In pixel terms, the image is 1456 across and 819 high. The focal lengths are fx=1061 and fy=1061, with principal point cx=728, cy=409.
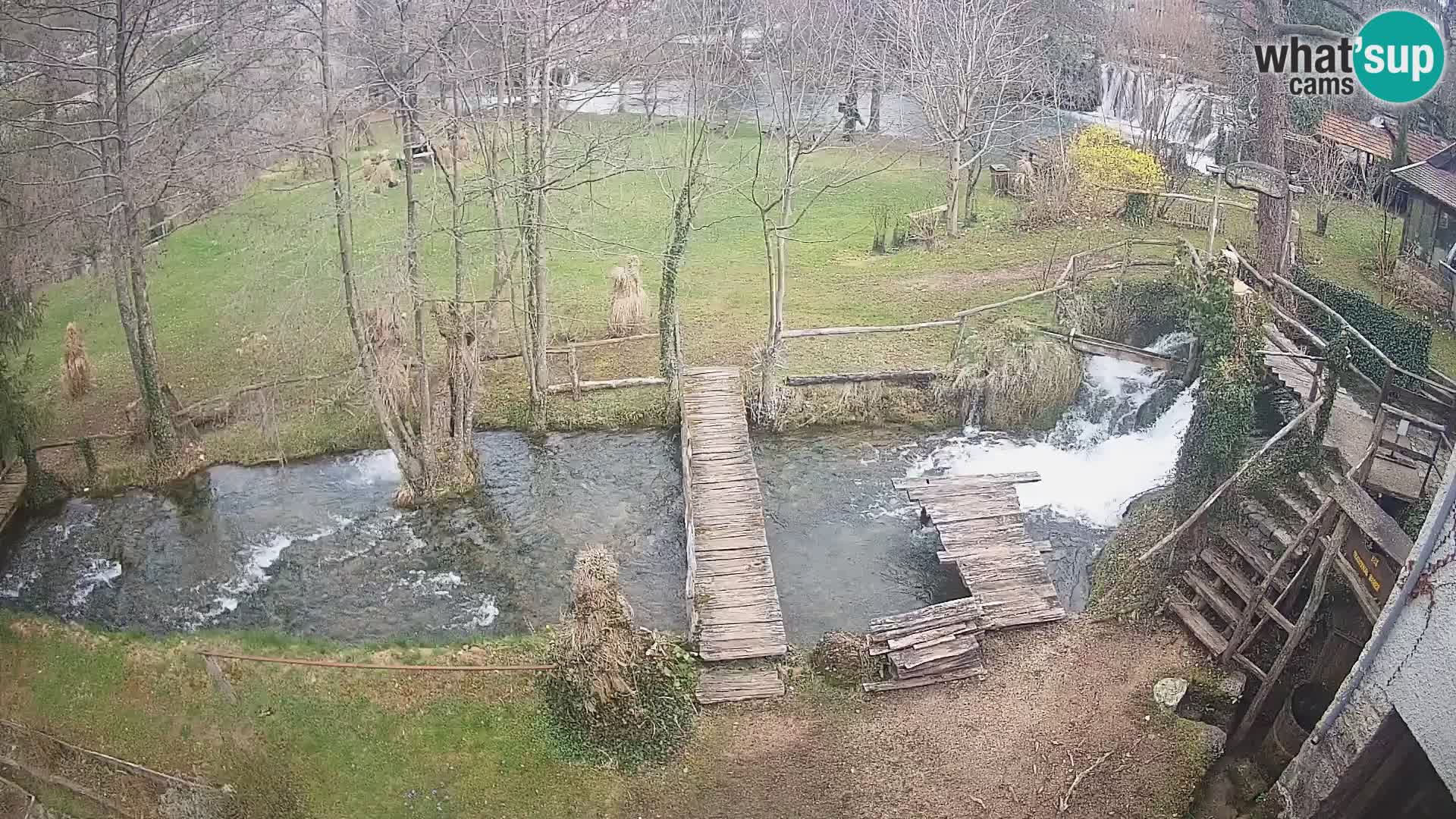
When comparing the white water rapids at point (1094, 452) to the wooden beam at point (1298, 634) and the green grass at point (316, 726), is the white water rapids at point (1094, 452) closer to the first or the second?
the wooden beam at point (1298, 634)

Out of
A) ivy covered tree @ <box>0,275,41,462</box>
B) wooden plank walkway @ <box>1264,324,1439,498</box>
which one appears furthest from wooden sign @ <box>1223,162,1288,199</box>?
ivy covered tree @ <box>0,275,41,462</box>

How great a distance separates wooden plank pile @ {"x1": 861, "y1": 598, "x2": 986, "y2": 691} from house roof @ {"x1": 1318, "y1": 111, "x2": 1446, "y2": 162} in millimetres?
22140

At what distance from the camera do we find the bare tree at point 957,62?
94.4 ft

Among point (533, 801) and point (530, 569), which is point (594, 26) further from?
point (533, 801)

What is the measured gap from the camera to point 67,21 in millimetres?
20375

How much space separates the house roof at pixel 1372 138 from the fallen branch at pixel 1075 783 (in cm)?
2310

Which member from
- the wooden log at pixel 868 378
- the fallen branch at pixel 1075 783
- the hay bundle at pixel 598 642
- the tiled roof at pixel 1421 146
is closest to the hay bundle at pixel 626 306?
the wooden log at pixel 868 378

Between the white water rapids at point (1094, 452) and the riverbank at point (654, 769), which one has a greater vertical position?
the white water rapids at point (1094, 452)

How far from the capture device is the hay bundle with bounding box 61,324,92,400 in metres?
22.1

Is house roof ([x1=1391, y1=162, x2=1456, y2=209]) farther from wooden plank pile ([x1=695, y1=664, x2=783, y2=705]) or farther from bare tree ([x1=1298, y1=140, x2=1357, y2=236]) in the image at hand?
wooden plank pile ([x1=695, y1=664, x2=783, y2=705])

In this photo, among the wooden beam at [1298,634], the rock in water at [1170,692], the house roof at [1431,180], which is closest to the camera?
the wooden beam at [1298,634]

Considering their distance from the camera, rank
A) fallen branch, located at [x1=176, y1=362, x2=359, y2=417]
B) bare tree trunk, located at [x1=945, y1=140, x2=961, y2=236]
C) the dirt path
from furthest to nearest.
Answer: bare tree trunk, located at [x1=945, y1=140, x2=961, y2=236] < fallen branch, located at [x1=176, y1=362, x2=359, y2=417] < the dirt path

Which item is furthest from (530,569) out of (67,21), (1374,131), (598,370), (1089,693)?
(1374,131)

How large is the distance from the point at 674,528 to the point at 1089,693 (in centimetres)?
744
